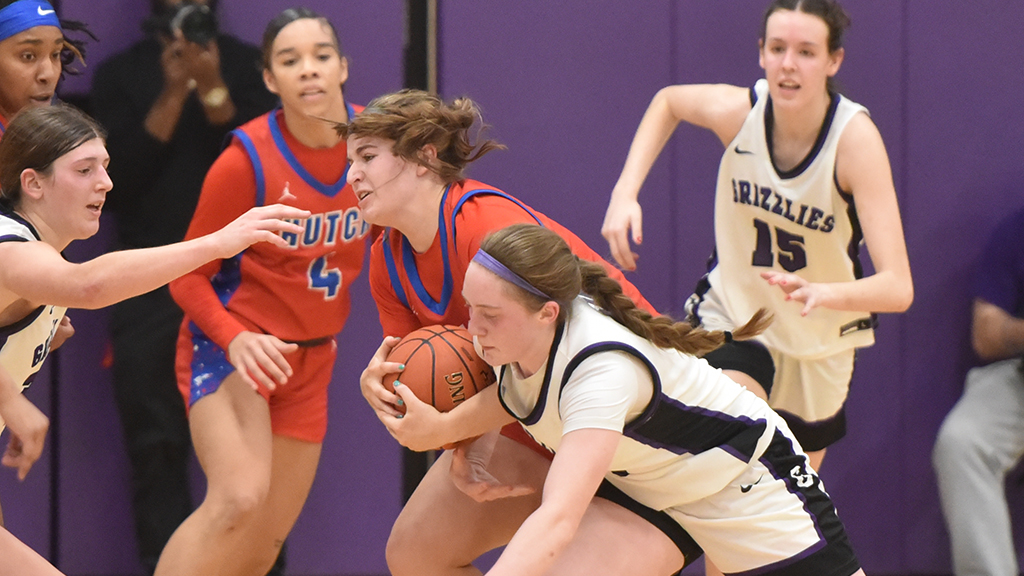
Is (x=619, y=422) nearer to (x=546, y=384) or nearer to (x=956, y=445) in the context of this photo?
(x=546, y=384)

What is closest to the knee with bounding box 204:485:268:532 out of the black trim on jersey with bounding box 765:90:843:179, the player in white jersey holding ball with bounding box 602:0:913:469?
the player in white jersey holding ball with bounding box 602:0:913:469

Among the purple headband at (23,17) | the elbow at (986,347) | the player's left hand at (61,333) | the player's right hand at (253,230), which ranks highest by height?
the purple headband at (23,17)

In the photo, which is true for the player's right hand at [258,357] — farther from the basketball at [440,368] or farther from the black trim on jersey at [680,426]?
the black trim on jersey at [680,426]

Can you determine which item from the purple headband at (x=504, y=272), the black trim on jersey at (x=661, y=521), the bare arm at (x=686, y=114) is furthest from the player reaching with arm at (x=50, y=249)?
the bare arm at (x=686, y=114)

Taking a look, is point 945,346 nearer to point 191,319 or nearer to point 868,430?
point 868,430

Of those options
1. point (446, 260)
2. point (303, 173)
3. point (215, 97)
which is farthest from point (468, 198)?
point (215, 97)

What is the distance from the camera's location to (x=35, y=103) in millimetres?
3713

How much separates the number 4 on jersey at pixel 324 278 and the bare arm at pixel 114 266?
1176mm

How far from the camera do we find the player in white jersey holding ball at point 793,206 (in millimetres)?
3854

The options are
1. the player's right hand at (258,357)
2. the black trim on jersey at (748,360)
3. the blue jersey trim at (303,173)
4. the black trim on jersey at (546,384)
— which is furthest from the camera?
A: the blue jersey trim at (303,173)

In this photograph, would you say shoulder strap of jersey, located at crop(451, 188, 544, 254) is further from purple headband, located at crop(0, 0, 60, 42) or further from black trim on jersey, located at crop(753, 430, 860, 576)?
purple headband, located at crop(0, 0, 60, 42)

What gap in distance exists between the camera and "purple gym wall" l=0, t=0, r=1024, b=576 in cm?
480

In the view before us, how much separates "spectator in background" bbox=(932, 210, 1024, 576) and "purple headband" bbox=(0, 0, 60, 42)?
353 centimetres

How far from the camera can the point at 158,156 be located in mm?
4645
